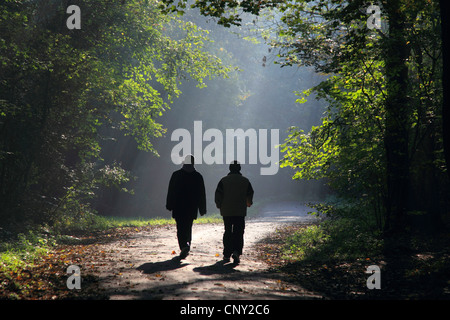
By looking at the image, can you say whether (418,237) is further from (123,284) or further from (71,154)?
(71,154)

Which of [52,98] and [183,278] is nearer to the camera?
[183,278]

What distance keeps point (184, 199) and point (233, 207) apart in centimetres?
116

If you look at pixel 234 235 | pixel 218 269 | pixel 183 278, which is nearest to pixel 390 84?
pixel 234 235

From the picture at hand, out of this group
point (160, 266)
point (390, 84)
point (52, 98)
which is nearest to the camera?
point (160, 266)

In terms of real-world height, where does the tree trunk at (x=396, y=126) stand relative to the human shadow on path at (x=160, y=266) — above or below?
above

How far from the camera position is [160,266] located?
26.9ft

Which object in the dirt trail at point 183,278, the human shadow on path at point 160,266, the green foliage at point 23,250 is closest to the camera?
the dirt trail at point 183,278

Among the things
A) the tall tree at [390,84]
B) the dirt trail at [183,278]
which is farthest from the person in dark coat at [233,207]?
the tall tree at [390,84]

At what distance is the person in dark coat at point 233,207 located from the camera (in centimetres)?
919

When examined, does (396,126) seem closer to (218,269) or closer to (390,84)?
(390,84)

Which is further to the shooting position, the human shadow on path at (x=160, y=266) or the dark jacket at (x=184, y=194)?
the dark jacket at (x=184, y=194)

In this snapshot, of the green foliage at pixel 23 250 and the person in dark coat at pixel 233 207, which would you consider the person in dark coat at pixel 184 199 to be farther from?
the green foliage at pixel 23 250

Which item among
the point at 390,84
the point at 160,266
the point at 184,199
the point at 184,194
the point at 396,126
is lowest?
the point at 160,266

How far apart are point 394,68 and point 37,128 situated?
11205 mm
